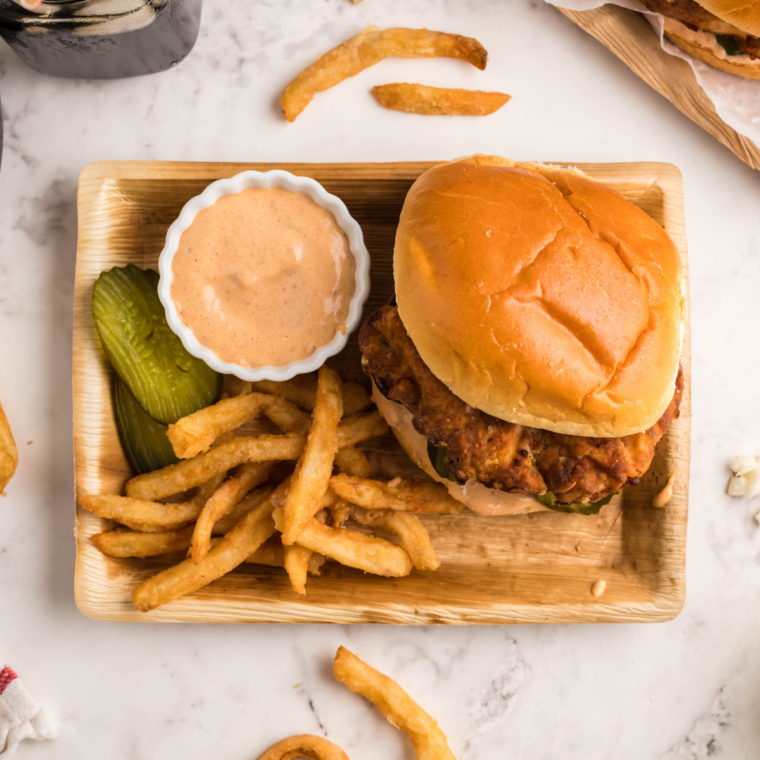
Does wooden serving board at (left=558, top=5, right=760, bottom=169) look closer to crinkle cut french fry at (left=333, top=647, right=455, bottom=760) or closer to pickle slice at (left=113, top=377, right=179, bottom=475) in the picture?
pickle slice at (left=113, top=377, right=179, bottom=475)

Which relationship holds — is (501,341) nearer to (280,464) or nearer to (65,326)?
(280,464)

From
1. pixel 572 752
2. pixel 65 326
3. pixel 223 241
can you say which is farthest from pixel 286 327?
pixel 572 752

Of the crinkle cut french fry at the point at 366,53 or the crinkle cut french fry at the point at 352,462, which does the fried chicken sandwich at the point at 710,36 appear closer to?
the crinkle cut french fry at the point at 366,53

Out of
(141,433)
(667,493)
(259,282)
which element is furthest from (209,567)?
(667,493)

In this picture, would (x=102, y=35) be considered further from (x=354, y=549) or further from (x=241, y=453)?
(x=354, y=549)

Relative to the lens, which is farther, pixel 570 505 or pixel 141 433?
pixel 141 433

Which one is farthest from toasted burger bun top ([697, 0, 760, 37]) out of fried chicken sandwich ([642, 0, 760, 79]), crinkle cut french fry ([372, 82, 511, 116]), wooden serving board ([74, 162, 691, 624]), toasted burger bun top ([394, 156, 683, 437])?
toasted burger bun top ([394, 156, 683, 437])
